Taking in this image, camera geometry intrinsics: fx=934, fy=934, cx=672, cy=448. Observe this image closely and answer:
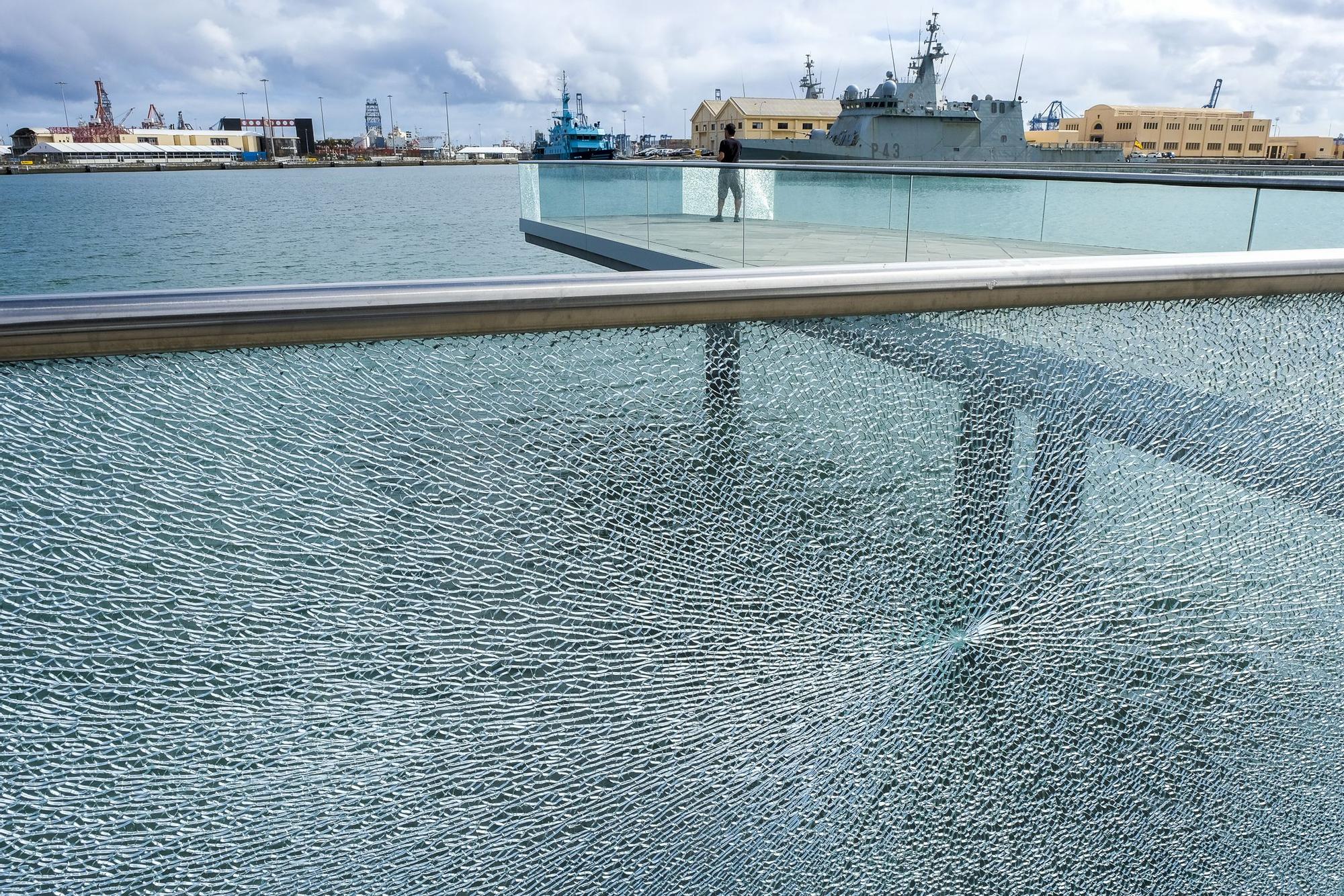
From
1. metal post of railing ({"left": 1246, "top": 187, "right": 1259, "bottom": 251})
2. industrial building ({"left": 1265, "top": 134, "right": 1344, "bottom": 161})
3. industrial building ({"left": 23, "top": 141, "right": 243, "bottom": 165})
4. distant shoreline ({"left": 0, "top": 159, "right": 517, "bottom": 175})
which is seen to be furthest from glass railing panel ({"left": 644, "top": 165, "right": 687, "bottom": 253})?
industrial building ({"left": 23, "top": 141, "right": 243, "bottom": 165})

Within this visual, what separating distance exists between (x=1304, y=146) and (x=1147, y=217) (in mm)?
50723

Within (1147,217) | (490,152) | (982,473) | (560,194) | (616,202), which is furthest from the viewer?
(490,152)

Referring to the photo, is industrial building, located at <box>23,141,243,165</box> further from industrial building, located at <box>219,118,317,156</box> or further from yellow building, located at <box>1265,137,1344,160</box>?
yellow building, located at <box>1265,137,1344,160</box>

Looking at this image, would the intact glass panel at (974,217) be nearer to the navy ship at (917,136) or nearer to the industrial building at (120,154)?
the navy ship at (917,136)

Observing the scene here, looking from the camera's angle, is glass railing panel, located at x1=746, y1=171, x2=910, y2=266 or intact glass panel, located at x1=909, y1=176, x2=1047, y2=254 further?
glass railing panel, located at x1=746, y1=171, x2=910, y2=266

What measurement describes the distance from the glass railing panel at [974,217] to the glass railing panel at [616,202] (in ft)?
15.3

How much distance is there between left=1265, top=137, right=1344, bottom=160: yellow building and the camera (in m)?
43.8

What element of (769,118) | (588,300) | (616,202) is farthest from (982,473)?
(769,118)

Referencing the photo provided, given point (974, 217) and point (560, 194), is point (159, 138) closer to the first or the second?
point (560, 194)

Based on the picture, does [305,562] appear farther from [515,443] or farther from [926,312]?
[926,312]

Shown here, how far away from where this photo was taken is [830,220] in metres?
9.36

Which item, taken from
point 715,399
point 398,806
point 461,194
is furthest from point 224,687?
point 461,194

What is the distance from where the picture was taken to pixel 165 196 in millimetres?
60562

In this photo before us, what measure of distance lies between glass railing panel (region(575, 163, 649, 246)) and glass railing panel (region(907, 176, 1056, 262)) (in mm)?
4658
